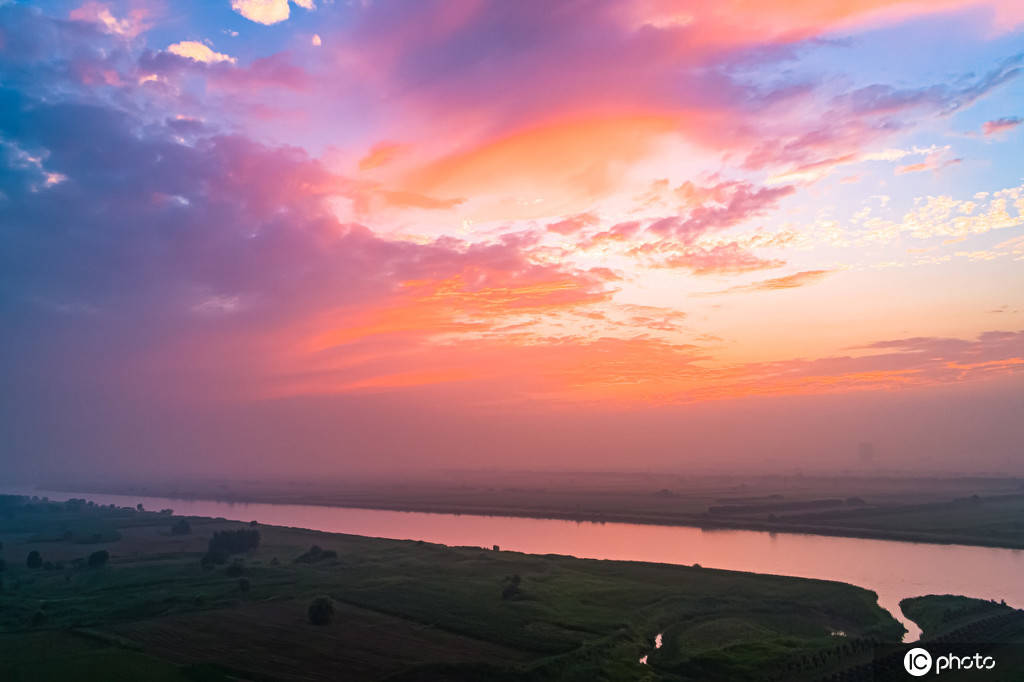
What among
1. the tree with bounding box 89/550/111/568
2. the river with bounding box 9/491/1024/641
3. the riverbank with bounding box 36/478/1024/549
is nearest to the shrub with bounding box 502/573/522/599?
the river with bounding box 9/491/1024/641

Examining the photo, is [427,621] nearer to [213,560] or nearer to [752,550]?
[213,560]

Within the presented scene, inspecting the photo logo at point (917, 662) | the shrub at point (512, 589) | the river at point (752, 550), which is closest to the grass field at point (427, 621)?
the shrub at point (512, 589)

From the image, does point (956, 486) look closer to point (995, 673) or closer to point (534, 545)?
point (534, 545)

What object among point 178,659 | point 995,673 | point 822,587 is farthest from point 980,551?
point 178,659

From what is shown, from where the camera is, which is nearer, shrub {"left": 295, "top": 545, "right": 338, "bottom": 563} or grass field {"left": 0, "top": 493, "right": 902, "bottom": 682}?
grass field {"left": 0, "top": 493, "right": 902, "bottom": 682}

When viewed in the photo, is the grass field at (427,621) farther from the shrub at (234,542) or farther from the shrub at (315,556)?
the shrub at (234,542)

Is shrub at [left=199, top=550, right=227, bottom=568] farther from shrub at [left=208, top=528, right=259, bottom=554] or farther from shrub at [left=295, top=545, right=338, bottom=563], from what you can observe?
shrub at [left=295, top=545, right=338, bottom=563]
